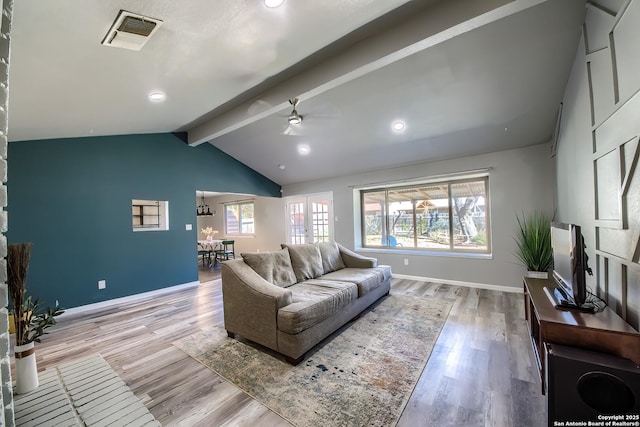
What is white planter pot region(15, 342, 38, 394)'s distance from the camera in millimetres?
1702

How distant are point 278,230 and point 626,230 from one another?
261 inches

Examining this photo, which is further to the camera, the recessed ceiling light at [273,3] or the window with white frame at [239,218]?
the window with white frame at [239,218]

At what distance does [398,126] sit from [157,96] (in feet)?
10.4

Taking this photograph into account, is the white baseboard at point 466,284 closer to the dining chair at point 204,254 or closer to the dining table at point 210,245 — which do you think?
the dining table at point 210,245

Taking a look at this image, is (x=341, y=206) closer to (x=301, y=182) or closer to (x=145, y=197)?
(x=301, y=182)

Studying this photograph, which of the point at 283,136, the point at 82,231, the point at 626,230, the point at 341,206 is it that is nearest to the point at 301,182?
the point at 341,206

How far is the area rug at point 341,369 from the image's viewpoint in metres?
1.68

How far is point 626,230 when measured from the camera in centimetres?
145

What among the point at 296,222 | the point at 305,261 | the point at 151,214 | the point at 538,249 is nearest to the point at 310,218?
the point at 296,222

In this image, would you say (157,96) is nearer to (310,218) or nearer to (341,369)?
(341,369)

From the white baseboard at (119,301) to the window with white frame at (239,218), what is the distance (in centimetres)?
345

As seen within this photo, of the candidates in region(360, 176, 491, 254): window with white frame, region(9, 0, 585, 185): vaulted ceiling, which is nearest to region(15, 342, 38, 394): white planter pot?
region(9, 0, 585, 185): vaulted ceiling

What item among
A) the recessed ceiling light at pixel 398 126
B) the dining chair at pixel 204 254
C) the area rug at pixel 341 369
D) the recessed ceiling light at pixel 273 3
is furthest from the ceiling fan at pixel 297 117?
the dining chair at pixel 204 254

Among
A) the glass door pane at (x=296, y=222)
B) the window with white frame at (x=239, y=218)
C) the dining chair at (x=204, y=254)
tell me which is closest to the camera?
the glass door pane at (x=296, y=222)
